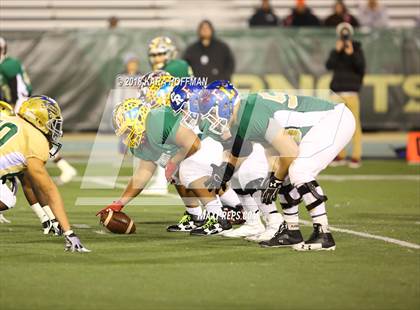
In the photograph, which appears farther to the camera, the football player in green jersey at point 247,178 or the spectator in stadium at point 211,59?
the spectator in stadium at point 211,59

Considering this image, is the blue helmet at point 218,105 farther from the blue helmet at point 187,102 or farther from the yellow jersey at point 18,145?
the yellow jersey at point 18,145

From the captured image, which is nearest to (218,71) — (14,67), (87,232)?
(14,67)

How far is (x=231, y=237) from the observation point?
28.5 feet

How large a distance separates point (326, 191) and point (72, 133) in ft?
24.3

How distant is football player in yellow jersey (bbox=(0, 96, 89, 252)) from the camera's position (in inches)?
300

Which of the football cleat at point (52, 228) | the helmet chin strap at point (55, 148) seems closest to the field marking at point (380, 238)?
the football cleat at point (52, 228)

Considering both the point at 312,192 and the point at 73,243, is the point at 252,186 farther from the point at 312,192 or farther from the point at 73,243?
the point at 73,243

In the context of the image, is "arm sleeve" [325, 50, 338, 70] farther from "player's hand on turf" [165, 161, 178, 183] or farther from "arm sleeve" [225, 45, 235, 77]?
"player's hand on turf" [165, 161, 178, 183]

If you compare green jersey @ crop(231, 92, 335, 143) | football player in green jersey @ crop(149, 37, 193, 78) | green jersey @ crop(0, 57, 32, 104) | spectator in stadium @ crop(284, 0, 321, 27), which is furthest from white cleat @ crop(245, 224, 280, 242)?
spectator in stadium @ crop(284, 0, 321, 27)

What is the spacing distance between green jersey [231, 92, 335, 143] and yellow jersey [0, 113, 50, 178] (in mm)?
1424

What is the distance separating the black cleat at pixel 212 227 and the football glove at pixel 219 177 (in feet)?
0.85

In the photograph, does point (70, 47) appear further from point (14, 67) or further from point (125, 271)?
point (125, 271)

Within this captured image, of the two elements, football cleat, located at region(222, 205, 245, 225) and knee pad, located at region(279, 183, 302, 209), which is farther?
football cleat, located at region(222, 205, 245, 225)

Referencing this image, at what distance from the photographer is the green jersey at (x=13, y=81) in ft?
43.4
